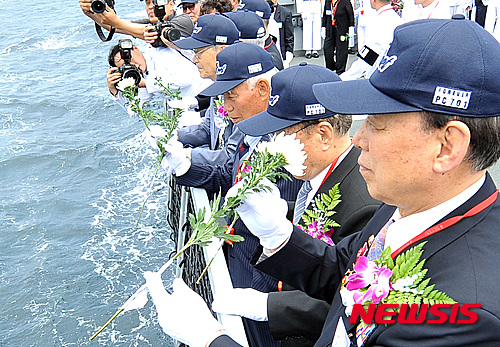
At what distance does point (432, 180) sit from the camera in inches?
55.8

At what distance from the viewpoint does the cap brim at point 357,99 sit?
1391 millimetres

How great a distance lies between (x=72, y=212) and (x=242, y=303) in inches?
288

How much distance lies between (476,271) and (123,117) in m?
12.8

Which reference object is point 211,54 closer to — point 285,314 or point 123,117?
point 285,314

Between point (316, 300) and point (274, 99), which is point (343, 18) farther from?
point (316, 300)

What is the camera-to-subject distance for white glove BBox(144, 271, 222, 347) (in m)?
1.82

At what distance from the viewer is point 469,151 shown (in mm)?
1360

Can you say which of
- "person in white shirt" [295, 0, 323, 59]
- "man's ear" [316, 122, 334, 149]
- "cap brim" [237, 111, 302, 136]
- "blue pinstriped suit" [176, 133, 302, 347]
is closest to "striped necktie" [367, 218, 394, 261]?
"man's ear" [316, 122, 334, 149]

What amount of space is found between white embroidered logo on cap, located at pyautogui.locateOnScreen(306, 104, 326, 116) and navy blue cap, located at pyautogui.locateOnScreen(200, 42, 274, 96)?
3.04 ft

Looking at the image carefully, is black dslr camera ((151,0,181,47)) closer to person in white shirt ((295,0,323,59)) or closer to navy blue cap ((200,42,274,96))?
navy blue cap ((200,42,274,96))

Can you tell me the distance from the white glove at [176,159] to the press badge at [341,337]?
2.07 metres

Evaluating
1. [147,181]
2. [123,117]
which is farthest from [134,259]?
[123,117]

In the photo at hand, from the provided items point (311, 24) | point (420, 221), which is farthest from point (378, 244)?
point (311, 24)

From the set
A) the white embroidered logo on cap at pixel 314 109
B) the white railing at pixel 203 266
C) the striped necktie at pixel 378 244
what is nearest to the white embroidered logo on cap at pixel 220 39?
the white railing at pixel 203 266
